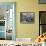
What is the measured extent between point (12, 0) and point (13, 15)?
1.77ft

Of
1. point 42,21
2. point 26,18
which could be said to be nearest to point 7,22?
point 26,18

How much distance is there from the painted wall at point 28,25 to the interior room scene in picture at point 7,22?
0.20m

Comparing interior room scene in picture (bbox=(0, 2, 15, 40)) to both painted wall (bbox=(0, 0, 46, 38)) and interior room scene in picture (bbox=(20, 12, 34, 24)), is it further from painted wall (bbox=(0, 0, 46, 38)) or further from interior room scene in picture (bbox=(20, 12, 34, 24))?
interior room scene in picture (bbox=(20, 12, 34, 24))

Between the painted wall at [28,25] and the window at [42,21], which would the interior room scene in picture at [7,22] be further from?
the window at [42,21]

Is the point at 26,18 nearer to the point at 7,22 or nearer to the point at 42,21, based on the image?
the point at 42,21

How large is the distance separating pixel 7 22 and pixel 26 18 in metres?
0.72

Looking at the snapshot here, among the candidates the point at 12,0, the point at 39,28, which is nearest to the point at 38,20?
the point at 39,28

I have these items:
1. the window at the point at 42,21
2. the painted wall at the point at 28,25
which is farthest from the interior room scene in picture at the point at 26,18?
the window at the point at 42,21

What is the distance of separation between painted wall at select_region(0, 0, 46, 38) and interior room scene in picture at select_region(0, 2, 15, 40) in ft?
0.64

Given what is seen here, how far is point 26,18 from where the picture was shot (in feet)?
16.9

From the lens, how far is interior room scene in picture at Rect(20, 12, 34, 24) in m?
5.12

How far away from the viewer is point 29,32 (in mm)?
5133

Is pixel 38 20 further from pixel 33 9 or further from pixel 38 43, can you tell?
pixel 38 43

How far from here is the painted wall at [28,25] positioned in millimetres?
5090
